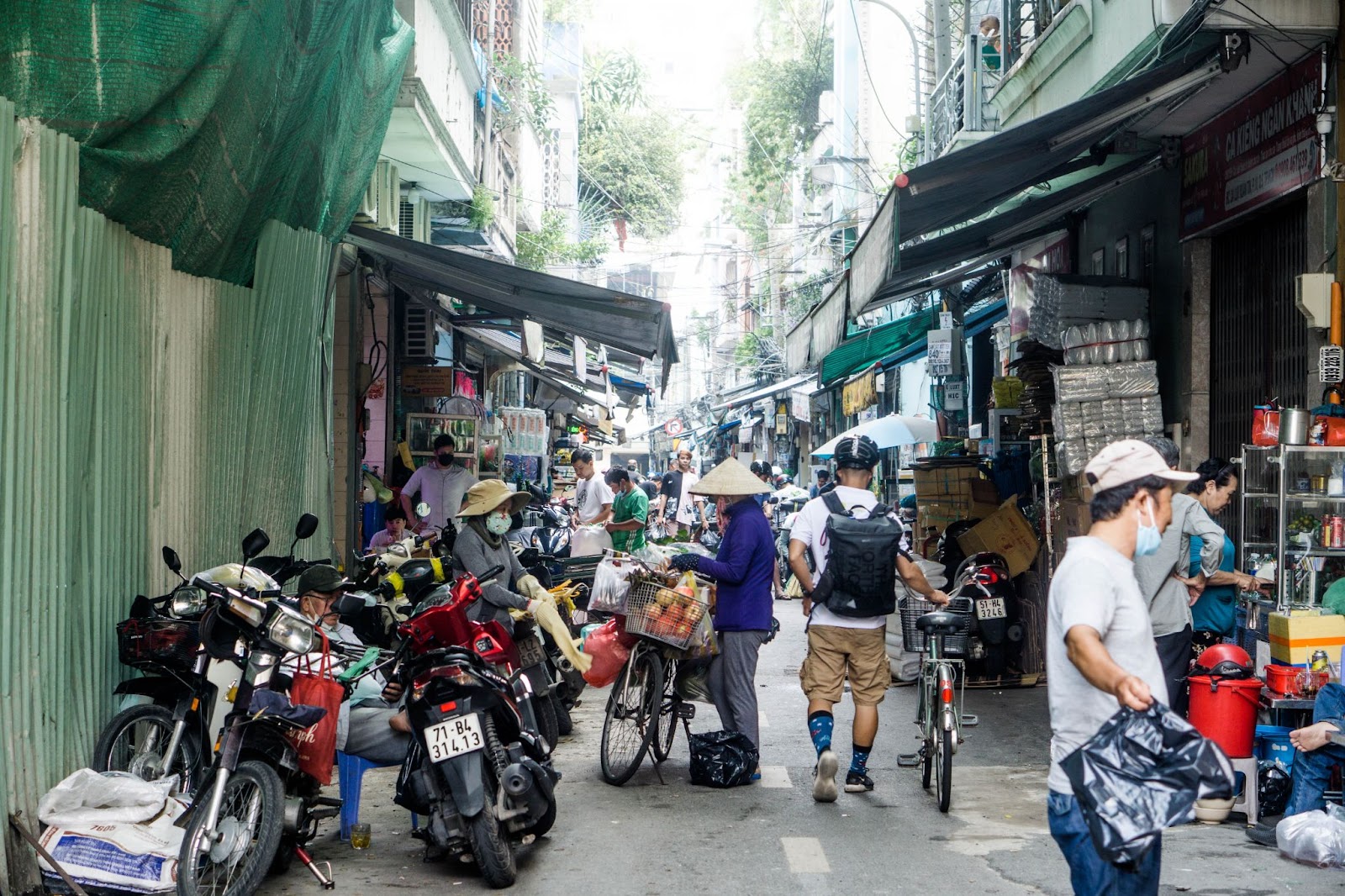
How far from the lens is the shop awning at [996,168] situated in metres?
8.72

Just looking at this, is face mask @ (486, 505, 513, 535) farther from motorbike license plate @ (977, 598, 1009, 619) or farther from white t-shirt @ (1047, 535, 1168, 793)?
motorbike license plate @ (977, 598, 1009, 619)

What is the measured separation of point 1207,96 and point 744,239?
61.1m

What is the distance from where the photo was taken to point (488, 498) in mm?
8477

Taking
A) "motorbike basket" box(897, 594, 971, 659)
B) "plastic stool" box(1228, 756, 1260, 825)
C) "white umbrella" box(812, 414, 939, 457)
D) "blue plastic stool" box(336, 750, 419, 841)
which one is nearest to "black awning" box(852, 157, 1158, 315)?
"motorbike basket" box(897, 594, 971, 659)

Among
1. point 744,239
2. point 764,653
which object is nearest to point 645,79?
point 744,239

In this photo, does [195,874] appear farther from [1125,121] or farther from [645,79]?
[645,79]

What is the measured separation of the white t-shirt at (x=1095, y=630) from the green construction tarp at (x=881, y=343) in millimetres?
15531

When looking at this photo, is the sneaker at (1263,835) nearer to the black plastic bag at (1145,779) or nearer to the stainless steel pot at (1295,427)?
the stainless steel pot at (1295,427)

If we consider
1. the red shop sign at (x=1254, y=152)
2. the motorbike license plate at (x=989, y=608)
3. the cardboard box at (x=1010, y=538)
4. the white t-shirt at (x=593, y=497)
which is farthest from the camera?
the white t-shirt at (x=593, y=497)

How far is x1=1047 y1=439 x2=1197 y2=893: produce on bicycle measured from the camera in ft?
12.8

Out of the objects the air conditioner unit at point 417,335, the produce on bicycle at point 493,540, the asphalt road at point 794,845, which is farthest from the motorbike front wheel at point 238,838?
the air conditioner unit at point 417,335

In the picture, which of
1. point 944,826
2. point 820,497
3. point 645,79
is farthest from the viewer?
point 645,79

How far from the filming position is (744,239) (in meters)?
70.7

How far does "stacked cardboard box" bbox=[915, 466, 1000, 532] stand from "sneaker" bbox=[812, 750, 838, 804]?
5957 mm
